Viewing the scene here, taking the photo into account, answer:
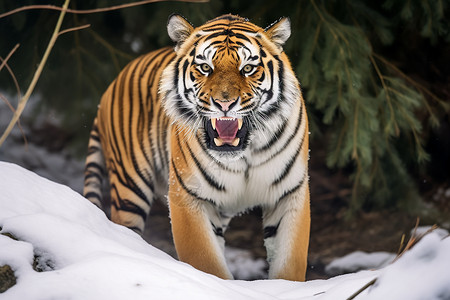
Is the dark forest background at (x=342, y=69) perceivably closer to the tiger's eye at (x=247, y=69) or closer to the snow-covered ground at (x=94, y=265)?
the tiger's eye at (x=247, y=69)

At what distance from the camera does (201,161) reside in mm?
3357

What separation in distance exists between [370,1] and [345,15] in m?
0.44

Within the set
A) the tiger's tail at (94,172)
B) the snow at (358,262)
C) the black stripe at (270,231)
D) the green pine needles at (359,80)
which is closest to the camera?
the black stripe at (270,231)

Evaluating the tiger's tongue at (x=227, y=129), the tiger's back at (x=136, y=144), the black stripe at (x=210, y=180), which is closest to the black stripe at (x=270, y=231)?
the black stripe at (x=210, y=180)

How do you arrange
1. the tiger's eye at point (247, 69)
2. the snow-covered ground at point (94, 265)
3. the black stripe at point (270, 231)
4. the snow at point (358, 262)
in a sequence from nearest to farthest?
the snow-covered ground at point (94, 265) → the tiger's eye at point (247, 69) → the black stripe at point (270, 231) → the snow at point (358, 262)

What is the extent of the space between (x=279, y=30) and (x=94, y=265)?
1.90m

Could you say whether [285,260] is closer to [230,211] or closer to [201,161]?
[230,211]

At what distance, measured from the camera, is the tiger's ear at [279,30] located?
11.0ft

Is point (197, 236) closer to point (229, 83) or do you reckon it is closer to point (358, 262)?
point (229, 83)

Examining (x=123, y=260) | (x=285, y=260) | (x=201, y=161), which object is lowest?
(x=285, y=260)

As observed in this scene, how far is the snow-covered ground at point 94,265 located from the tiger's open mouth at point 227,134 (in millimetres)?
854

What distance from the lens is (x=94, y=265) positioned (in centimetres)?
191

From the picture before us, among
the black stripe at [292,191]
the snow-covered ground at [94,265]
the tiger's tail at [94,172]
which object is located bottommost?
the tiger's tail at [94,172]

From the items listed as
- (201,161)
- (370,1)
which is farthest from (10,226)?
Answer: (370,1)
